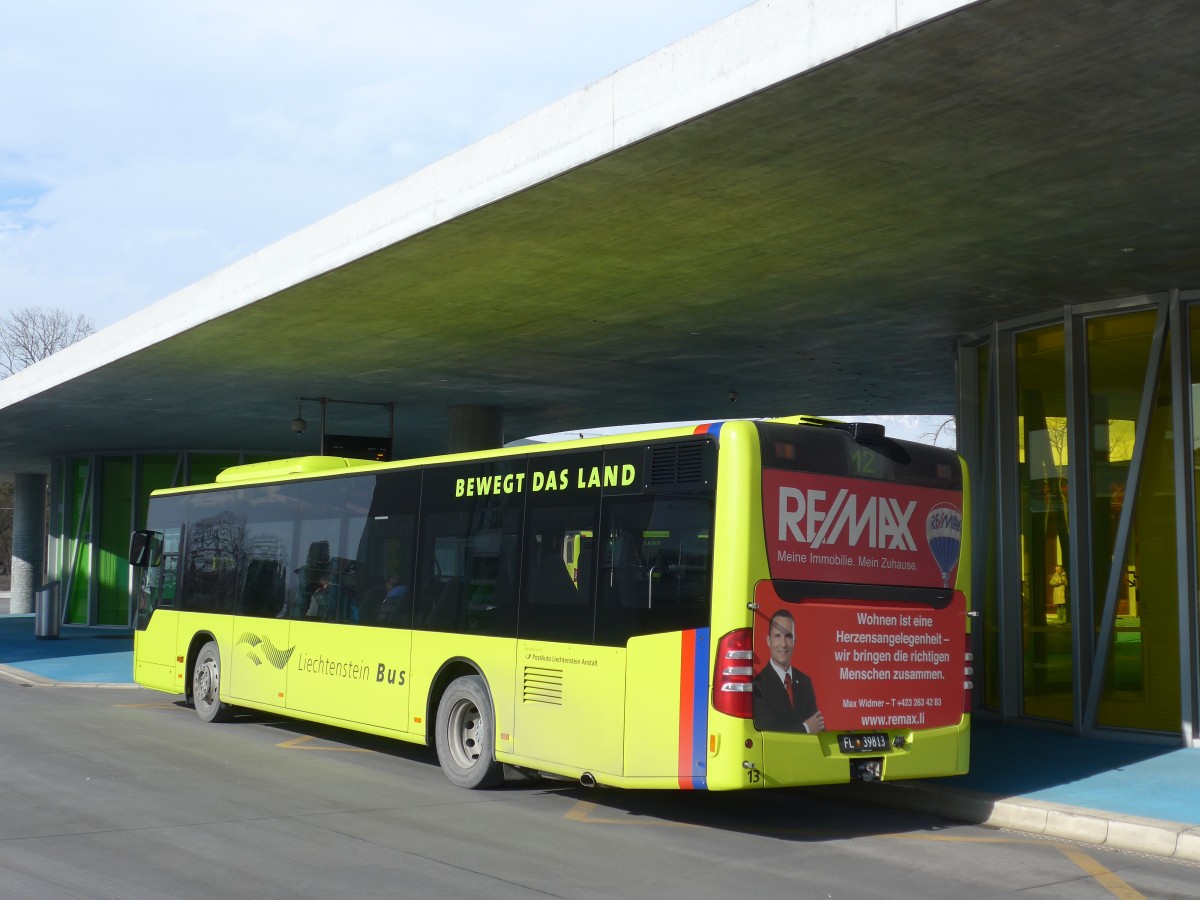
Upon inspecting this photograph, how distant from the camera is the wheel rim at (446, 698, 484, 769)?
10.9 meters

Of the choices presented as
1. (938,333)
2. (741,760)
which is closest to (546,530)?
(741,760)

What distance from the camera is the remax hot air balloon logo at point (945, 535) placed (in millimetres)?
9828

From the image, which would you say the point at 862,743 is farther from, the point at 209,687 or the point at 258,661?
the point at 209,687

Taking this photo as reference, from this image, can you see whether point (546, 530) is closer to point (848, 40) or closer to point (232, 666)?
point (848, 40)

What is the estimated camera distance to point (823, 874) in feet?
25.1

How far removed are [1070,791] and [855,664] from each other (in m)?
2.51

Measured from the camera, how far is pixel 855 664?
908 centimetres

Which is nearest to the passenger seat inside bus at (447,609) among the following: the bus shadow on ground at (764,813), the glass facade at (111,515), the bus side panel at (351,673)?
the bus side panel at (351,673)

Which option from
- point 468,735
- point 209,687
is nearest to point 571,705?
point 468,735

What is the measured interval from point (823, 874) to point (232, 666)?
939 cm

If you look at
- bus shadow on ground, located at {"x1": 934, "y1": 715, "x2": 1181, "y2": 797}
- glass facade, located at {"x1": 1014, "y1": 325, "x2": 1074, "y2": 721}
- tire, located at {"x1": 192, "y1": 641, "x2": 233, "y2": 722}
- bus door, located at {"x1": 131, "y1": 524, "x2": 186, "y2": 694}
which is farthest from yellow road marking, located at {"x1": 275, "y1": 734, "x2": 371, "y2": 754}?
glass facade, located at {"x1": 1014, "y1": 325, "x2": 1074, "y2": 721}

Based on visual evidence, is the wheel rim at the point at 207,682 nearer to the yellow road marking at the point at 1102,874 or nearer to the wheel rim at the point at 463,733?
the wheel rim at the point at 463,733

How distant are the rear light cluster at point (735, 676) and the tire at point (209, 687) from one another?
8.87 meters

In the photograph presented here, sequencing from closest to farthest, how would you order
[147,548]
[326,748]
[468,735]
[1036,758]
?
[468,735], [1036,758], [326,748], [147,548]
